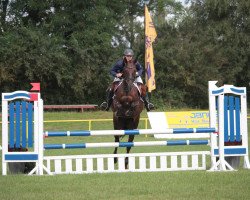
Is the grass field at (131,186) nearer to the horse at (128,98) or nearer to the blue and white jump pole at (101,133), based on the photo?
the blue and white jump pole at (101,133)

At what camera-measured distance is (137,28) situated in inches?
1748

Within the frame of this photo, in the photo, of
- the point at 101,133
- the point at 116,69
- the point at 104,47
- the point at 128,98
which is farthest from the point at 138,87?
the point at 104,47

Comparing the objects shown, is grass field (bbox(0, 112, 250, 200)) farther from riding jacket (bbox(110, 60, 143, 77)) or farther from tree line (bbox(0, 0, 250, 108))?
tree line (bbox(0, 0, 250, 108))

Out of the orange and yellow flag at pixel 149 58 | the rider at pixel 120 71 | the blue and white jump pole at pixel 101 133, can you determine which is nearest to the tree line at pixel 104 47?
the orange and yellow flag at pixel 149 58

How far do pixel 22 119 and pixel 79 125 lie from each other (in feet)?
64.5

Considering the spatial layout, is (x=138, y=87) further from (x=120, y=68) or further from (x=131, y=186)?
(x=131, y=186)

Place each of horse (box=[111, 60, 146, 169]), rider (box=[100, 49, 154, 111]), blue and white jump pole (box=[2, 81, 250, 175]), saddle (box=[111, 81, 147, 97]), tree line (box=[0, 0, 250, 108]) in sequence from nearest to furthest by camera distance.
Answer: blue and white jump pole (box=[2, 81, 250, 175])
horse (box=[111, 60, 146, 169])
rider (box=[100, 49, 154, 111])
saddle (box=[111, 81, 147, 97])
tree line (box=[0, 0, 250, 108])

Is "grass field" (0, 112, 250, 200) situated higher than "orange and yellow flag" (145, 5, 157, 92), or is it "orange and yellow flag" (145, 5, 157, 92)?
"orange and yellow flag" (145, 5, 157, 92)

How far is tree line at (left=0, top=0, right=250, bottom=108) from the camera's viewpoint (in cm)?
3466

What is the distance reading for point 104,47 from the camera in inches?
1446

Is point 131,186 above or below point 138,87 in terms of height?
below

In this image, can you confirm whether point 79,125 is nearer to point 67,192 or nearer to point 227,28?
point 227,28

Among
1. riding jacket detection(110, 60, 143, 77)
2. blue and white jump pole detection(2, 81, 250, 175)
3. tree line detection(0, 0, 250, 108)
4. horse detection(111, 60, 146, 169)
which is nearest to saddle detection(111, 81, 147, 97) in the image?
horse detection(111, 60, 146, 169)

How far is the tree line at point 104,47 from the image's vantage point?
34656mm
